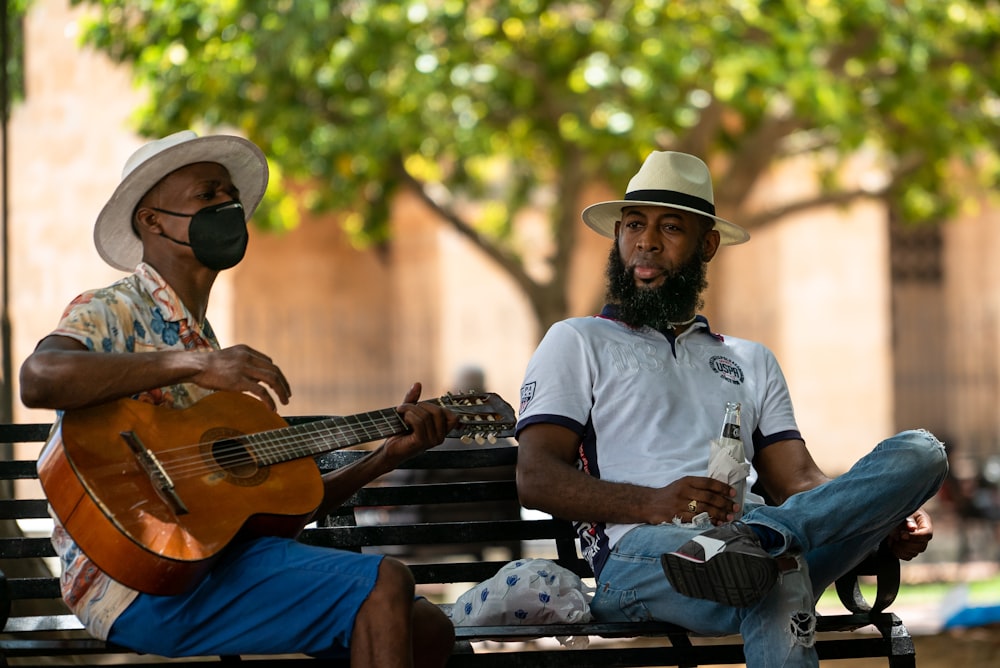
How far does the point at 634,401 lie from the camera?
4.48 meters

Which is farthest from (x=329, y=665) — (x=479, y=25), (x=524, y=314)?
(x=524, y=314)

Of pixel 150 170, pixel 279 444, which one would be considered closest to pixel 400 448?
pixel 279 444

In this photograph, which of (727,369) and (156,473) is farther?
(727,369)

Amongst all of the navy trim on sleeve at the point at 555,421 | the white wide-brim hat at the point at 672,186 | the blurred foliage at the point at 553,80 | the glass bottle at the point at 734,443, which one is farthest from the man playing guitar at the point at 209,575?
the blurred foliage at the point at 553,80

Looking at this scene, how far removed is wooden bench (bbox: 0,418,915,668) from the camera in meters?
3.99

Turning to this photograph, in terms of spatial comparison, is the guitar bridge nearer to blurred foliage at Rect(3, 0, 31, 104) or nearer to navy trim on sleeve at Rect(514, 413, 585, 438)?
navy trim on sleeve at Rect(514, 413, 585, 438)

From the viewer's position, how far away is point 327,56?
10.5 meters

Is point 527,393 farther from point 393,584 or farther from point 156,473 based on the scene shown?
point 156,473

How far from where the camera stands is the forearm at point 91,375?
3479 mm

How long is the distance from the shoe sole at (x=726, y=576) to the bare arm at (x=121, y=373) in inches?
44.6

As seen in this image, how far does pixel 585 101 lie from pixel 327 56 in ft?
6.70

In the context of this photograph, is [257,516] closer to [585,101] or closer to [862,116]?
[585,101]

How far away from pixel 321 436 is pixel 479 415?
0.54 m

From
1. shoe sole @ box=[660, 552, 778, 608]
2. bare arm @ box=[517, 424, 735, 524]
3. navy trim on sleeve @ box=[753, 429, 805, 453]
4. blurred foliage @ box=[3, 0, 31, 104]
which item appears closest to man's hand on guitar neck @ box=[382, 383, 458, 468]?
bare arm @ box=[517, 424, 735, 524]
